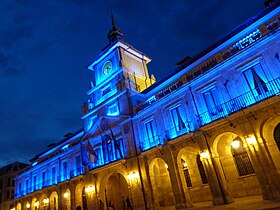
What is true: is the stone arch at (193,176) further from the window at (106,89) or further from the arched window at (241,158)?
the window at (106,89)

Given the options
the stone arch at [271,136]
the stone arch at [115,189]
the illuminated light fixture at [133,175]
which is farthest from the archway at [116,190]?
the stone arch at [271,136]

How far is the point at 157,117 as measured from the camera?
1859 cm

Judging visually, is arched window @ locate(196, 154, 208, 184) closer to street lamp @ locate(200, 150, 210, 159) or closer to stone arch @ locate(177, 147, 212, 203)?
stone arch @ locate(177, 147, 212, 203)

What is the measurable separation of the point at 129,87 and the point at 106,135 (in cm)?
547

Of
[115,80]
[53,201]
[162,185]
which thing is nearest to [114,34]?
[115,80]

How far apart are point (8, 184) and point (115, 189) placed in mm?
36460

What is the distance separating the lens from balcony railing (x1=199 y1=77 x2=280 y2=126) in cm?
1259

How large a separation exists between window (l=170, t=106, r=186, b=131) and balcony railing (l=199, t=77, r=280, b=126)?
196 cm

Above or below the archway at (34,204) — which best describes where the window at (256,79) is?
above

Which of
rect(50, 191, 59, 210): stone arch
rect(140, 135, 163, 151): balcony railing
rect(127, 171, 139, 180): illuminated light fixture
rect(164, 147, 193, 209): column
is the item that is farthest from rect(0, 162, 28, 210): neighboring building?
rect(164, 147, 193, 209): column

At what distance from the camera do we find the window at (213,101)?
1494 cm

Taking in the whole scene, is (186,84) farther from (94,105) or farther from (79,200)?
(79,200)

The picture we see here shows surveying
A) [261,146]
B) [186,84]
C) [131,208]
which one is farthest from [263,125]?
[131,208]

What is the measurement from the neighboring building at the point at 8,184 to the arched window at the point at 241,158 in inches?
1774
